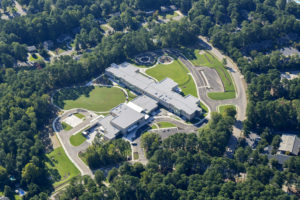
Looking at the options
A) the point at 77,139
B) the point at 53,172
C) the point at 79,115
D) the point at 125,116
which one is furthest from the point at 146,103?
the point at 53,172

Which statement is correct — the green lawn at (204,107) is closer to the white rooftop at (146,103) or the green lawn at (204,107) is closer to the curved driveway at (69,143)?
the white rooftop at (146,103)

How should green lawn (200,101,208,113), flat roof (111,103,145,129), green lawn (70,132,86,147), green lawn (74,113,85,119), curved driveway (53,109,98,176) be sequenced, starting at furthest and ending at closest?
green lawn (200,101,208,113), green lawn (74,113,85,119), flat roof (111,103,145,129), green lawn (70,132,86,147), curved driveway (53,109,98,176)

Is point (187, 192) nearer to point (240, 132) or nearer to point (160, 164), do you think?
point (160, 164)

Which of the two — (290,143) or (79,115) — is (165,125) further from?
(290,143)

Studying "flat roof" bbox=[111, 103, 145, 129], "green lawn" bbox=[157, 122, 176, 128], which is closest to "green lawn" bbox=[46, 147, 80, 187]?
"flat roof" bbox=[111, 103, 145, 129]

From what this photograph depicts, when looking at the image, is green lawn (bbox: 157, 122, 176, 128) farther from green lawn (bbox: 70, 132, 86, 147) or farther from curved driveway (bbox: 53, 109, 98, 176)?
green lawn (bbox: 70, 132, 86, 147)

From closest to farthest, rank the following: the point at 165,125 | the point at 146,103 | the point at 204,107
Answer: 1. the point at 165,125
2. the point at 146,103
3. the point at 204,107
